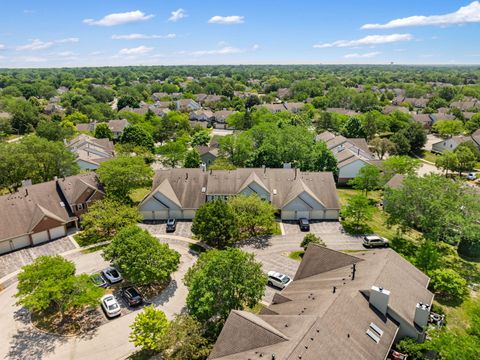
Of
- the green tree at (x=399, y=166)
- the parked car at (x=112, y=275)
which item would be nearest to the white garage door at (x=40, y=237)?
the parked car at (x=112, y=275)

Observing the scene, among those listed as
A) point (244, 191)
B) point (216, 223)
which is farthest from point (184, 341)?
point (244, 191)

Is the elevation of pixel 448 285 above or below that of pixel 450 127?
below

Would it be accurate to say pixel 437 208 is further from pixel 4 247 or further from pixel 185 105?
pixel 185 105

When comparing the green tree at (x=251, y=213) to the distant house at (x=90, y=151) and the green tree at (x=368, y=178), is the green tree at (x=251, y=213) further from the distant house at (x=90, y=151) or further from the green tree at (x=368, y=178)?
the distant house at (x=90, y=151)

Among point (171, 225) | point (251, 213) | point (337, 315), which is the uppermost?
point (337, 315)

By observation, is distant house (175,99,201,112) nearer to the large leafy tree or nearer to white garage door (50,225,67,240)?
white garage door (50,225,67,240)

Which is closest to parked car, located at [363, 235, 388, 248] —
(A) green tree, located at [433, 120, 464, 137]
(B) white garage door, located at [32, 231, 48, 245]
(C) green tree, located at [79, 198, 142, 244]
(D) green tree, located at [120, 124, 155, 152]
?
(C) green tree, located at [79, 198, 142, 244]
